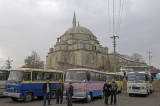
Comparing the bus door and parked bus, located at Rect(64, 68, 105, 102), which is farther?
the bus door

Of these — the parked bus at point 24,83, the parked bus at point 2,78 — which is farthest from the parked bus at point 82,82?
Answer: the parked bus at point 2,78

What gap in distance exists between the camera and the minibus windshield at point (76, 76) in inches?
520

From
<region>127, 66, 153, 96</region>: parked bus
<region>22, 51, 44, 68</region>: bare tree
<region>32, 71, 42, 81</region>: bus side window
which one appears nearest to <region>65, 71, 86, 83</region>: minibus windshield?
<region>32, 71, 42, 81</region>: bus side window

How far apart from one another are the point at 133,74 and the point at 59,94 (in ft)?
33.2

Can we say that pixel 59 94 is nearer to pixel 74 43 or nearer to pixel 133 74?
pixel 133 74

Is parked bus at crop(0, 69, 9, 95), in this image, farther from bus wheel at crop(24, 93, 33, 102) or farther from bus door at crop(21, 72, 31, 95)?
bus door at crop(21, 72, 31, 95)

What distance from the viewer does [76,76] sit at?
13406 mm

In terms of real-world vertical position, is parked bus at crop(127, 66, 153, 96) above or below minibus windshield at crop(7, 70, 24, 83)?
below

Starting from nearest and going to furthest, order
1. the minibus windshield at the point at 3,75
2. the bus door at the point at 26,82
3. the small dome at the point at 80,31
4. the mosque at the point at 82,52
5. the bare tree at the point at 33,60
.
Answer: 1. the bus door at the point at 26,82
2. the minibus windshield at the point at 3,75
3. the bare tree at the point at 33,60
4. the mosque at the point at 82,52
5. the small dome at the point at 80,31

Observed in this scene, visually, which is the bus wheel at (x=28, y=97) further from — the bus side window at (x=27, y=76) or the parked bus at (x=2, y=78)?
the parked bus at (x=2, y=78)

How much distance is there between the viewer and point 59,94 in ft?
41.4

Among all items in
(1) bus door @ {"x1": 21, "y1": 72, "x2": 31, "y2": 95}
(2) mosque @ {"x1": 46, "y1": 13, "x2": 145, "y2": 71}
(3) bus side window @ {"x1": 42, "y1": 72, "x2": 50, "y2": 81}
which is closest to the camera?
(1) bus door @ {"x1": 21, "y1": 72, "x2": 31, "y2": 95}

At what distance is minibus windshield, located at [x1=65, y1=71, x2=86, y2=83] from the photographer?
1320 cm

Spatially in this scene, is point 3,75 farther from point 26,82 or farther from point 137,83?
point 137,83
